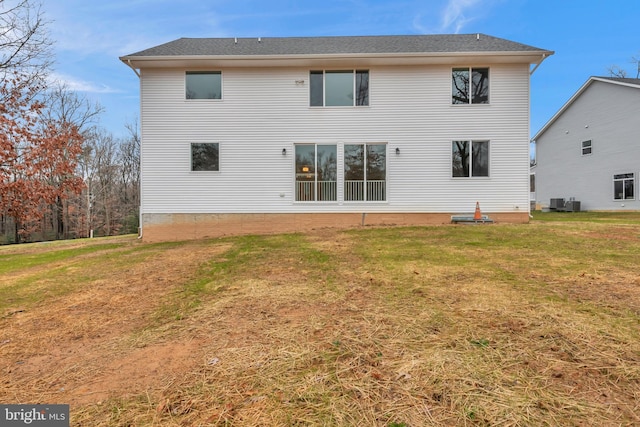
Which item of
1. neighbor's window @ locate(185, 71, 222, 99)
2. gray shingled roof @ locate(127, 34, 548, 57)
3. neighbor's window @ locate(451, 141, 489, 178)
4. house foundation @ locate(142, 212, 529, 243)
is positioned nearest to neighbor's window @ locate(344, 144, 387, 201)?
house foundation @ locate(142, 212, 529, 243)

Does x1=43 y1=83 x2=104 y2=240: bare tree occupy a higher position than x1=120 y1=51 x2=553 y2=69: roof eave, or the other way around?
x1=43 y1=83 x2=104 y2=240: bare tree

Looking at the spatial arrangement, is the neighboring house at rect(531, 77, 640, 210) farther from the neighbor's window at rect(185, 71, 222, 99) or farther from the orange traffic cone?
the neighbor's window at rect(185, 71, 222, 99)

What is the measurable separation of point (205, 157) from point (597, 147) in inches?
872

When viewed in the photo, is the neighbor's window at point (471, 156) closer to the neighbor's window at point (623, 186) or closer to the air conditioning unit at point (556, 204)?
the neighbor's window at point (623, 186)

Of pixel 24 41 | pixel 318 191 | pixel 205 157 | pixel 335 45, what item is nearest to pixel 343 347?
pixel 318 191

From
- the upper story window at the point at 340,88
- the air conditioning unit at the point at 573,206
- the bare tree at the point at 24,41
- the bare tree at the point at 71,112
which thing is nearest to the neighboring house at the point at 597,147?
the air conditioning unit at the point at 573,206

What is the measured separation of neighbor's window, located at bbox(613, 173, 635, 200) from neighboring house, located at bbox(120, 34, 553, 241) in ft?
36.1

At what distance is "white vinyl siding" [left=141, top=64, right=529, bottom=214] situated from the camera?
425 inches

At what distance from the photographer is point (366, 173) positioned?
11.0 metres

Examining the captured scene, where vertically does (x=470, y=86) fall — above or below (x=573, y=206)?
above

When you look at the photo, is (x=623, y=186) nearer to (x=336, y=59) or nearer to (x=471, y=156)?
(x=471, y=156)

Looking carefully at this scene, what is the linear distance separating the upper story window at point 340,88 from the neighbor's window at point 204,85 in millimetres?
3328

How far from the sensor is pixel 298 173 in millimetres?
11023

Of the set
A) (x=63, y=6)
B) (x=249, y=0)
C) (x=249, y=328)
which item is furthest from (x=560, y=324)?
(x=249, y=0)
